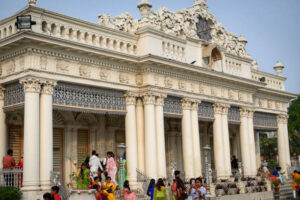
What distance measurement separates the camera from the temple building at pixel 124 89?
54.1 ft

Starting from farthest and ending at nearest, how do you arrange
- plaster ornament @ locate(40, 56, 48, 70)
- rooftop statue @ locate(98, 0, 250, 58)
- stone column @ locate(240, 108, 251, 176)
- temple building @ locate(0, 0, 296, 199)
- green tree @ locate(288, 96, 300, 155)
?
green tree @ locate(288, 96, 300, 155) → stone column @ locate(240, 108, 251, 176) → rooftop statue @ locate(98, 0, 250, 58) → plaster ornament @ locate(40, 56, 48, 70) → temple building @ locate(0, 0, 296, 199)

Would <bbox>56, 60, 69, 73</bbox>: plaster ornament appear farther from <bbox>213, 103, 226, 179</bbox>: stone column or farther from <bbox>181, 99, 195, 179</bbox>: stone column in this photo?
<bbox>213, 103, 226, 179</bbox>: stone column

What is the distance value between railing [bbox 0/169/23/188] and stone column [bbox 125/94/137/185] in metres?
5.38

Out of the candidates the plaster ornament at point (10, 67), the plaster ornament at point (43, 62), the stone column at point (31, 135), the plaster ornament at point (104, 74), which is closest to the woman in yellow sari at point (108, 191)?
the stone column at point (31, 135)

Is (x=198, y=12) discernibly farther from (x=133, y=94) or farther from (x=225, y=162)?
(x=225, y=162)

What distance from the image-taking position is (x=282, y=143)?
31266 mm

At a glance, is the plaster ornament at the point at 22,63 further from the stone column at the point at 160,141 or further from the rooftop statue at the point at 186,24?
the stone column at the point at 160,141

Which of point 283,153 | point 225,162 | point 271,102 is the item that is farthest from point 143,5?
point 283,153

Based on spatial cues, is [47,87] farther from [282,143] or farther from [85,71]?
[282,143]

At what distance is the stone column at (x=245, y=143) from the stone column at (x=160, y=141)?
24.8 feet

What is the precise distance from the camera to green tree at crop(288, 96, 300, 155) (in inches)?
1836

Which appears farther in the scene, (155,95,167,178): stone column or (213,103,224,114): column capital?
(213,103,224,114): column capital

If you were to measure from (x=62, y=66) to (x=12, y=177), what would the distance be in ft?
15.9

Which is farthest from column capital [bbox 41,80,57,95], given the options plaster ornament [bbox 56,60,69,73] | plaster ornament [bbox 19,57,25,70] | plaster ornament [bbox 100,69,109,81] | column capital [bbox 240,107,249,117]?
column capital [bbox 240,107,249,117]
